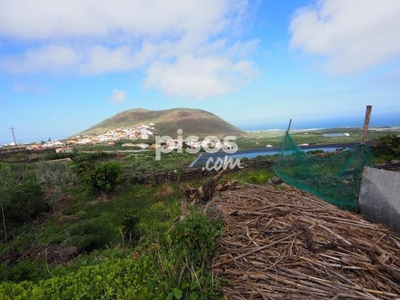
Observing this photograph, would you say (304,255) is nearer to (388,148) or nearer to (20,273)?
(20,273)

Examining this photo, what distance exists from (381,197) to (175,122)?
174 feet

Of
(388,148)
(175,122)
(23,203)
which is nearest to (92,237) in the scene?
(23,203)

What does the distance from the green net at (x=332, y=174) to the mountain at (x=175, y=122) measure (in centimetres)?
4015

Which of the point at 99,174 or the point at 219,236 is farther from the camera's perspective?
the point at 99,174

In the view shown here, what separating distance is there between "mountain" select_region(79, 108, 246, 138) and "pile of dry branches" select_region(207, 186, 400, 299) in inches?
1715

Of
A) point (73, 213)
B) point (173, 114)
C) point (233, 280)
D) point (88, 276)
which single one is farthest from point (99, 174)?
point (173, 114)

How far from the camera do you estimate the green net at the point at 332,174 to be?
4703mm

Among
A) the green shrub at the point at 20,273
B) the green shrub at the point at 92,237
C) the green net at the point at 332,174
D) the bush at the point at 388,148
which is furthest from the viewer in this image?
the bush at the point at 388,148

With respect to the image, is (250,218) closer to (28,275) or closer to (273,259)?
(273,259)

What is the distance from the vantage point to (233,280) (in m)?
2.16

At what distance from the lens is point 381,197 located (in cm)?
345

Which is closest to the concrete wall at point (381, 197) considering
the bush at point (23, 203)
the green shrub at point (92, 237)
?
the green shrub at point (92, 237)

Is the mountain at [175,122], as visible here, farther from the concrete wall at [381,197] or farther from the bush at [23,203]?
the concrete wall at [381,197]

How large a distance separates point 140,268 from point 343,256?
1.87m
